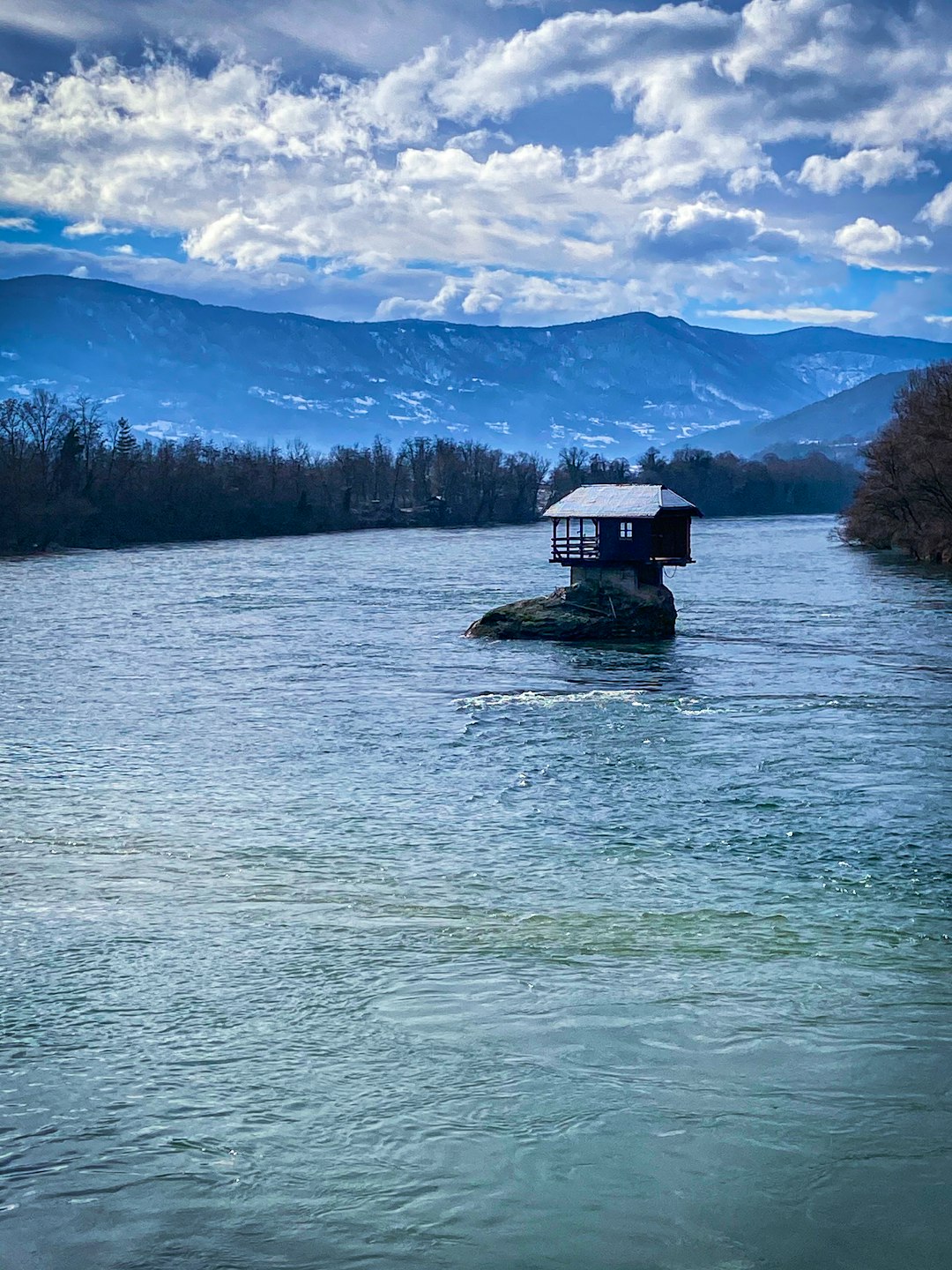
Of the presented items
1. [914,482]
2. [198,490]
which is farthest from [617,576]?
[198,490]

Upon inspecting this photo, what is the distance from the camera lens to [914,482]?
81312 mm

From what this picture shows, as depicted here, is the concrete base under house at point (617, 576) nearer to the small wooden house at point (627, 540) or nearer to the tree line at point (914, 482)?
the small wooden house at point (627, 540)

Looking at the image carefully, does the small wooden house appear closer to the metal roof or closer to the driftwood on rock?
the metal roof

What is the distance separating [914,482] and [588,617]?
3928cm

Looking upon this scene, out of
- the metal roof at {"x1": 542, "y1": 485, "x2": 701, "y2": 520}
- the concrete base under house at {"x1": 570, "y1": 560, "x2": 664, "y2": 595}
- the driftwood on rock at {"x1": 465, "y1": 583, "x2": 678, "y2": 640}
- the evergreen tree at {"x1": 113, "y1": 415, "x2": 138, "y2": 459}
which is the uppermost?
the evergreen tree at {"x1": 113, "y1": 415, "x2": 138, "y2": 459}

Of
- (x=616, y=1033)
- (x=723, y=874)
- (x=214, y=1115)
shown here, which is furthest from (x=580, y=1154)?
(x=723, y=874)

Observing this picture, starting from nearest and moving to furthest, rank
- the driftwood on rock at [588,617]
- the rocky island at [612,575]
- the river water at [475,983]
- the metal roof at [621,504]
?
1. the river water at [475,983]
2. the driftwood on rock at [588,617]
3. the rocky island at [612,575]
4. the metal roof at [621,504]

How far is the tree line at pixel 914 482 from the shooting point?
77.2 m

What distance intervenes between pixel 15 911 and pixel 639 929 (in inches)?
336

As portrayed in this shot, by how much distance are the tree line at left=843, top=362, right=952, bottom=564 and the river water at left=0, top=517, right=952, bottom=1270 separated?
47.5 m

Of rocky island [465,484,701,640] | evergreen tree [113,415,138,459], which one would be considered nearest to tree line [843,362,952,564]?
rocky island [465,484,701,640]

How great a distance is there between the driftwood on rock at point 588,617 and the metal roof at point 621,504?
3518mm

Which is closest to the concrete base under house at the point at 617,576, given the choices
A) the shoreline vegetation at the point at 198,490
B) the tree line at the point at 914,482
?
the tree line at the point at 914,482

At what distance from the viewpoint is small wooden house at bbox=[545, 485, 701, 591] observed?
54.0m
